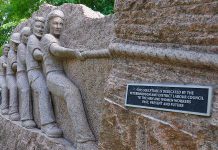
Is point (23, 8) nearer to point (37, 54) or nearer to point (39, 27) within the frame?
point (39, 27)

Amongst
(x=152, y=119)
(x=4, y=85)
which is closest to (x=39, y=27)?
(x=4, y=85)

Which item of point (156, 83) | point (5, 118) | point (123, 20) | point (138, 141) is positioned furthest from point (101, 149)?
point (5, 118)

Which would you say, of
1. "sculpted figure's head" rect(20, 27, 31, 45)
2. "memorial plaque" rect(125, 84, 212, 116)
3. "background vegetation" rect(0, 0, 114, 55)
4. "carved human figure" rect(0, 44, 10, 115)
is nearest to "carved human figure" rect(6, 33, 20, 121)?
"carved human figure" rect(0, 44, 10, 115)

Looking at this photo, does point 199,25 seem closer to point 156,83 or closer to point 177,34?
point 177,34

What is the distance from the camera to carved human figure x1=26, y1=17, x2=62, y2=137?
4.07 metres

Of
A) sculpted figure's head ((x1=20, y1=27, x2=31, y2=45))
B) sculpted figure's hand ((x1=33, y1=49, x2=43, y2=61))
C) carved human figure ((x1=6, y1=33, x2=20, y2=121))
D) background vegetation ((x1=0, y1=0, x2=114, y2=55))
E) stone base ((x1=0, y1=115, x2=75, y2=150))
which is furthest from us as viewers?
background vegetation ((x1=0, y1=0, x2=114, y2=55))

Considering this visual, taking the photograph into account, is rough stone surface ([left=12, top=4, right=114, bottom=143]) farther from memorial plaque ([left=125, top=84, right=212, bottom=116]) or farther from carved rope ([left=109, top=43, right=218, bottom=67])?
memorial plaque ([left=125, top=84, right=212, bottom=116])

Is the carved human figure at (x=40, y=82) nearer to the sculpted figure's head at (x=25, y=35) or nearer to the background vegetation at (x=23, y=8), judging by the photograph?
the sculpted figure's head at (x=25, y=35)

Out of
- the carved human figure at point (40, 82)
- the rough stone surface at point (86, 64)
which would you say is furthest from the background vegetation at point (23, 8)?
the rough stone surface at point (86, 64)

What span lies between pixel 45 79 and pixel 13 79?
140 cm

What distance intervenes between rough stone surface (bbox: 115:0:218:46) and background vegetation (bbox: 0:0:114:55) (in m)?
5.02

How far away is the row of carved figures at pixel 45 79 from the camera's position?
3498 millimetres

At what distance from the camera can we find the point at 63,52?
376 cm

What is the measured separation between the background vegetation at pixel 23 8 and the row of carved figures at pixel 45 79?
2.85 meters
